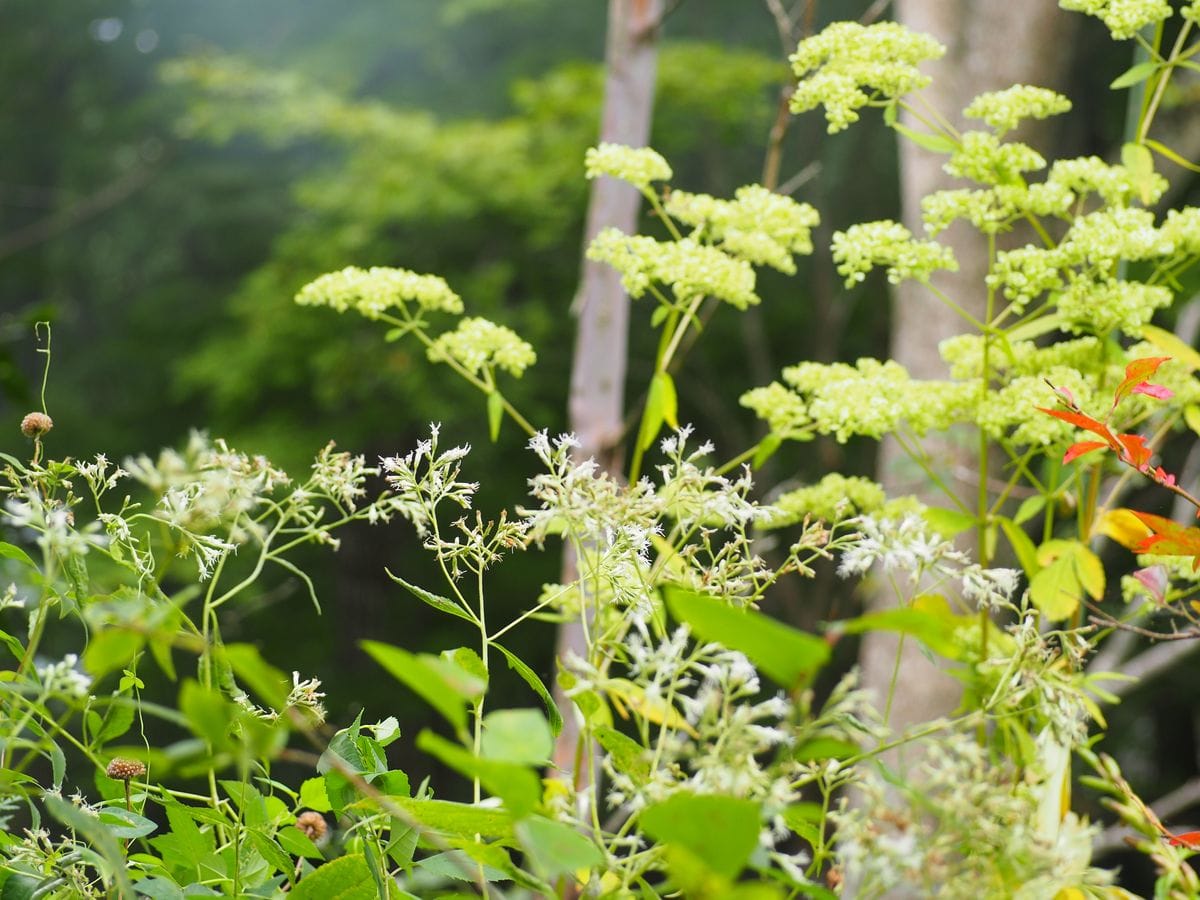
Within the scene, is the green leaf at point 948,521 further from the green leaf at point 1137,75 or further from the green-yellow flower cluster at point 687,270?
the green leaf at point 1137,75

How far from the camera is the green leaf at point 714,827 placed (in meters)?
0.27

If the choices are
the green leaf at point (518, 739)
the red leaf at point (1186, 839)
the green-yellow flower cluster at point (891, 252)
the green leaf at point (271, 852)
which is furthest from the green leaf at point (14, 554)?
the green-yellow flower cluster at point (891, 252)

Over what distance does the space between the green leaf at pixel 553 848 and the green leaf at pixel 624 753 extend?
114 millimetres

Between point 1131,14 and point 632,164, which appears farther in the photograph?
point 632,164

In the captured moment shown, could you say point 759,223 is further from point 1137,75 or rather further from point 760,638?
point 760,638

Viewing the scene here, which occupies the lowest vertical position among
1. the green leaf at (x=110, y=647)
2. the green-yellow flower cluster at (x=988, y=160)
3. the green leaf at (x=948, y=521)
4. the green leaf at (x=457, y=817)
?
the green leaf at (x=948, y=521)

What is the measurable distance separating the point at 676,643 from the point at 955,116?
204 cm

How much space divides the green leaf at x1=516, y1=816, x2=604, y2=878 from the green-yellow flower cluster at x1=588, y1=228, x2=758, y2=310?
67 cm

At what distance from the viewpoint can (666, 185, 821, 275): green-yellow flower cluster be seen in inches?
39.1

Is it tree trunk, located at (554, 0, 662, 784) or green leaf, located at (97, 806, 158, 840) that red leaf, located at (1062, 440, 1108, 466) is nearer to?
green leaf, located at (97, 806, 158, 840)

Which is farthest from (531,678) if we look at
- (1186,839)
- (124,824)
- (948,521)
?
(948,521)

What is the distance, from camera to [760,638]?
264 mm

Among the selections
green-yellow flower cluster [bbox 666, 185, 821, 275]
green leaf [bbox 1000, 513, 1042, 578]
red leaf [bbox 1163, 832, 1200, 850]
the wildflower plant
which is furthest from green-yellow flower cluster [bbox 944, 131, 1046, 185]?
red leaf [bbox 1163, 832, 1200, 850]

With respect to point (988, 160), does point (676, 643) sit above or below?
below
